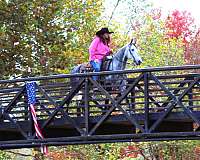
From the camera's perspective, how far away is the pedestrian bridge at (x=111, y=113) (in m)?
11.8

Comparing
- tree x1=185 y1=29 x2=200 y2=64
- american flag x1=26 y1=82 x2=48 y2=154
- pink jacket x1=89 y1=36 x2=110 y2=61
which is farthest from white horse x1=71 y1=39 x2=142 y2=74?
tree x1=185 y1=29 x2=200 y2=64

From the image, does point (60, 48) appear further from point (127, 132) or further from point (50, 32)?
point (127, 132)

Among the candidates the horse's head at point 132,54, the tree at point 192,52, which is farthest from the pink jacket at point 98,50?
the tree at point 192,52

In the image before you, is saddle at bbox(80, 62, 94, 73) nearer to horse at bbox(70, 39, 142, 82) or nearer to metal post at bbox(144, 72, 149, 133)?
horse at bbox(70, 39, 142, 82)

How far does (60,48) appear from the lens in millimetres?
21328

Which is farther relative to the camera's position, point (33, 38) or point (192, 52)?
point (192, 52)

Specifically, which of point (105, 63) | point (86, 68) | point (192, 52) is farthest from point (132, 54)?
point (192, 52)

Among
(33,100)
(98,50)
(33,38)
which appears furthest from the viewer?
(33,38)

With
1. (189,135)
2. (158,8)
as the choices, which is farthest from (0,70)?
(158,8)

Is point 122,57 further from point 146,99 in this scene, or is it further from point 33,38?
point 33,38

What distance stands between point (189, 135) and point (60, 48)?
10.2m

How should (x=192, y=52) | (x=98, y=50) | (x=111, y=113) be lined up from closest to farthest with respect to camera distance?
1. (x=111, y=113)
2. (x=98, y=50)
3. (x=192, y=52)

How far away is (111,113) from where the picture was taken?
12.5 meters

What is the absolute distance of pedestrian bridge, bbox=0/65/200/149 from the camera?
1177 centimetres
